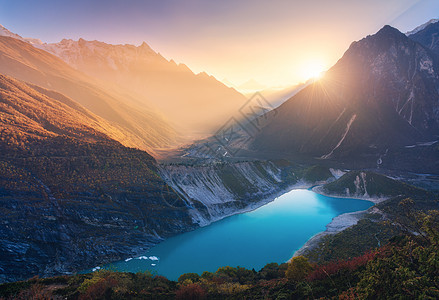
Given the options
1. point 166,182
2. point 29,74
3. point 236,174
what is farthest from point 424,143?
point 29,74

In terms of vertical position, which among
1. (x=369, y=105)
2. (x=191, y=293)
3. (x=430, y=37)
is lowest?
(x=191, y=293)

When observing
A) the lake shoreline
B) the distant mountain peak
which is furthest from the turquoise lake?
the distant mountain peak

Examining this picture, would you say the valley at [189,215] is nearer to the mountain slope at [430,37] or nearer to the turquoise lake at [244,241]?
the turquoise lake at [244,241]

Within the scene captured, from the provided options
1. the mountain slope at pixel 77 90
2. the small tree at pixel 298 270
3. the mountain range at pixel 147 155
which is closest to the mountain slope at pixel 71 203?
the mountain range at pixel 147 155

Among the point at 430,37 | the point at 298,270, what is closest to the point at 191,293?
the point at 298,270

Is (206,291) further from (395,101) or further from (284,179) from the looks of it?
(395,101)

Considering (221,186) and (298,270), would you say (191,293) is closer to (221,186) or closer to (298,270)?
(298,270)
